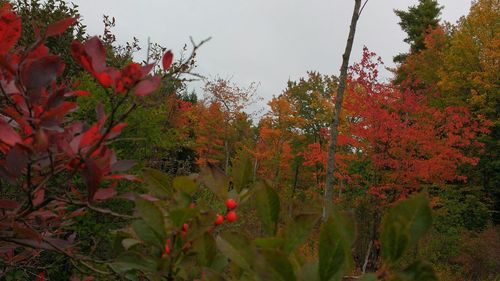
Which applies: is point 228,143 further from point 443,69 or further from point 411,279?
point 411,279

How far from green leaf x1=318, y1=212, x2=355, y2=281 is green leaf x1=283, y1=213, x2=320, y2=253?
102mm

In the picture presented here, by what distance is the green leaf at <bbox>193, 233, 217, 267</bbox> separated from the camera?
70 centimetres

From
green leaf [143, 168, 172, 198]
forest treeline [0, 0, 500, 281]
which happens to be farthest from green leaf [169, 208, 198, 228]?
green leaf [143, 168, 172, 198]

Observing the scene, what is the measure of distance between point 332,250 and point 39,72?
565 millimetres

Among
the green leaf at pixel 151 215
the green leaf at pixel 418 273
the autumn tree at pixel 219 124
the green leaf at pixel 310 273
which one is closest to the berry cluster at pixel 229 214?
the green leaf at pixel 151 215

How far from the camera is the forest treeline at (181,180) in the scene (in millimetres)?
606

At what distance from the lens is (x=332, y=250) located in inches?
20.2

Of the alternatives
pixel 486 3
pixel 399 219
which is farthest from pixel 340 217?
pixel 486 3

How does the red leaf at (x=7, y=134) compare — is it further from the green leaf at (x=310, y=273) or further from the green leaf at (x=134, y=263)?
the green leaf at (x=310, y=273)

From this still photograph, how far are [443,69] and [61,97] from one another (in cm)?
2092

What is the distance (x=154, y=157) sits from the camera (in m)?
5.88

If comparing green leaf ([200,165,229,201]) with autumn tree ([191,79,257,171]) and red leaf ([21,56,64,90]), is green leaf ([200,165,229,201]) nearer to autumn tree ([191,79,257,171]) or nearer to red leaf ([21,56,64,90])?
red leaf ([21,56,64,90])

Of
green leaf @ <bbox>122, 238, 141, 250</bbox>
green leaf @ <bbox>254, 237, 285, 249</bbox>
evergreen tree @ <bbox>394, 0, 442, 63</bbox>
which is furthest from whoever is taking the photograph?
evergreen tree @ <bbox>394, 0, 442, 63</bbox>

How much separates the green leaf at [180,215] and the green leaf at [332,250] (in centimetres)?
22
